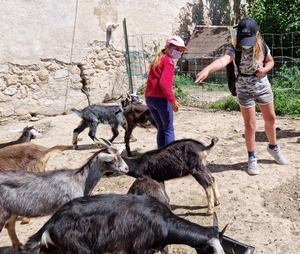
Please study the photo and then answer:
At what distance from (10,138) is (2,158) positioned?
3.40 meters

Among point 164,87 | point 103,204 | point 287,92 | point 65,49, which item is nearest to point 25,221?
point 103,204

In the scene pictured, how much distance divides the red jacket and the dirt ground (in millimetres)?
1139

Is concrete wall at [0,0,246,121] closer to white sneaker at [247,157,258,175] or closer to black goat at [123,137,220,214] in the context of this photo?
black goat at [123,137,220,214]

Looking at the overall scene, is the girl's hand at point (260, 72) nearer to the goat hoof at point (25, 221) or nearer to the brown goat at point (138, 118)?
the brown goat at point (138, 118)

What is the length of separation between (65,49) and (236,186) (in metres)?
5.76

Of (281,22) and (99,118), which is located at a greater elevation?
(281,22)

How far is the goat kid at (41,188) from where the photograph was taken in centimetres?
361

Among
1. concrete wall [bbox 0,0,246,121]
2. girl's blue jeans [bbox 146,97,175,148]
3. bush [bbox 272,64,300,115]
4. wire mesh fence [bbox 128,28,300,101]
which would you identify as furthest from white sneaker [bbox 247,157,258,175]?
concrete wall [bbox 0,0,246,121]

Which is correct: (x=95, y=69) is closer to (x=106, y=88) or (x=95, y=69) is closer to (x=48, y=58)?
(x=106, y=88)

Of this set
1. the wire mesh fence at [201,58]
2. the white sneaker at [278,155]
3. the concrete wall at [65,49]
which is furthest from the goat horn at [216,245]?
the wire mesh fence at [201,58]

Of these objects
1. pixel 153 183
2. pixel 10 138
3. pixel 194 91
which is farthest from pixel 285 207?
pixel 194 91

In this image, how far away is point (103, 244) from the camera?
3.09m

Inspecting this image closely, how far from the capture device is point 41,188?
372 cm

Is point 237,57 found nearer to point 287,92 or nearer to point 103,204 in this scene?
point 103,204
